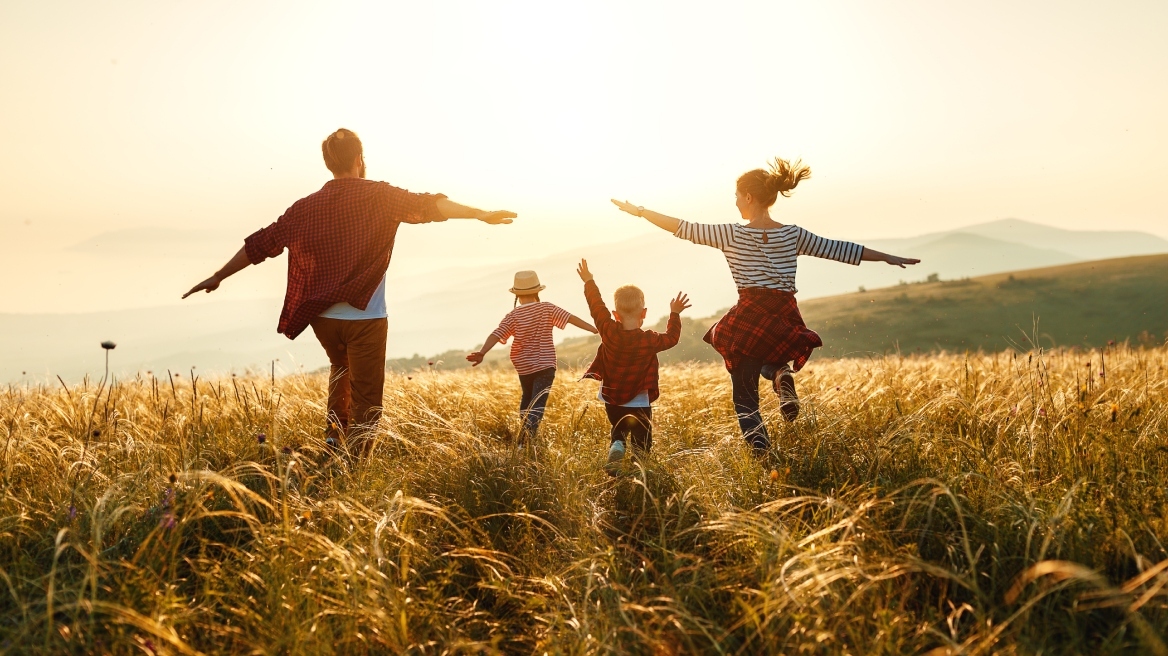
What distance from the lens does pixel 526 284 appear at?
7.21 metres

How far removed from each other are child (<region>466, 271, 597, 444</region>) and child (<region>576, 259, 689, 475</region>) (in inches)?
30.1

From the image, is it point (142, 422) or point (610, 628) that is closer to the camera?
point (610, 628)

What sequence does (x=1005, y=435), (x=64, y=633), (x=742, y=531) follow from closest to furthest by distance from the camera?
(x=64, y=633)
(x=742, y=531)
(x=1005, y=435)

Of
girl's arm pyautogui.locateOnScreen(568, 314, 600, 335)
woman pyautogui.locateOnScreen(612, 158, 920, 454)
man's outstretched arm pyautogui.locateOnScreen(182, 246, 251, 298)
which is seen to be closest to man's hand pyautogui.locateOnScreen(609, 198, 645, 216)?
woman pyautogui.locateOnScreen(612, 158, 920, 454)

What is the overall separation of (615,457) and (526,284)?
2.32 metres

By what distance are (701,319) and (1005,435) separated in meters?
58.4

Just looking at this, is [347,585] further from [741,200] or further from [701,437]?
[741,200]

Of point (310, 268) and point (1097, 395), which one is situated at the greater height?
point (310, 268)

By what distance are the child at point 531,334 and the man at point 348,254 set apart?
4.18ft

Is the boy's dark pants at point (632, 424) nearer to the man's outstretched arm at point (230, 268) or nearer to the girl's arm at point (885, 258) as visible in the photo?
the girl's arm at point (885, 258)

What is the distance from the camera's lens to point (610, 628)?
9.79ft

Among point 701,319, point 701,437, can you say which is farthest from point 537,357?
point 701,319

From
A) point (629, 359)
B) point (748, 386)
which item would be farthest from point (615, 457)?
point (748, 386)

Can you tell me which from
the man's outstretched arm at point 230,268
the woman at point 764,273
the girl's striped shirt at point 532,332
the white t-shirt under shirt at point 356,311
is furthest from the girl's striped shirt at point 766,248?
the man's outstretched arm at point 230,268
